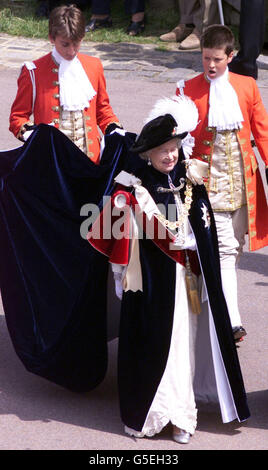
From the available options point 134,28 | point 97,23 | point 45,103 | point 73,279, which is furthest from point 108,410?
point 97,23

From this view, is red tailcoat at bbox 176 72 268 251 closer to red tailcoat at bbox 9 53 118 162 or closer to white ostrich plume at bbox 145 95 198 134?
red tailcoat at bbox 9 53 118 162

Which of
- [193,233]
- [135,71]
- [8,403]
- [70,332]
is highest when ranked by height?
[193,233]

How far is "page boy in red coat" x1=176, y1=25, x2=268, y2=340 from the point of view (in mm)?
5406

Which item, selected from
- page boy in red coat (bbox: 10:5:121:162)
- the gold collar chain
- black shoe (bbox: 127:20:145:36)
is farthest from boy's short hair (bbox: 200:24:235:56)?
black shoe (bbox: 127:20:145:36)

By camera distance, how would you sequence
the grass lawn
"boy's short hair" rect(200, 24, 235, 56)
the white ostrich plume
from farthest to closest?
the grass lawn → "boy's short hair" rect(200, 24, 235, 56) → the white ostrich plume

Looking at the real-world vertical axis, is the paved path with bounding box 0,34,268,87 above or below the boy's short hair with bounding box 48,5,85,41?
below

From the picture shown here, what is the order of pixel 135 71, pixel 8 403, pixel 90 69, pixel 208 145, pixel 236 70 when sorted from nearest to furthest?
pixel 8 403 → pixel 208 145 → pixel 90 69 → pixel 236 70 → pixel 135 71

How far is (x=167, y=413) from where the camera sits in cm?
464

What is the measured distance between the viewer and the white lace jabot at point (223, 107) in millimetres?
5402

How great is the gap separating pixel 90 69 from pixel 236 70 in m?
4.10

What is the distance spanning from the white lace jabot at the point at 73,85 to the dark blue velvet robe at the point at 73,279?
657 mm

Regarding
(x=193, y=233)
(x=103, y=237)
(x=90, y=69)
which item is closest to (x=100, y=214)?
(x=103, y=237)

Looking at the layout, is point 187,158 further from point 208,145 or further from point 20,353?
point 20,353

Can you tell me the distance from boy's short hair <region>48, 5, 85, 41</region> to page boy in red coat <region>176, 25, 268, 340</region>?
0.65 m
